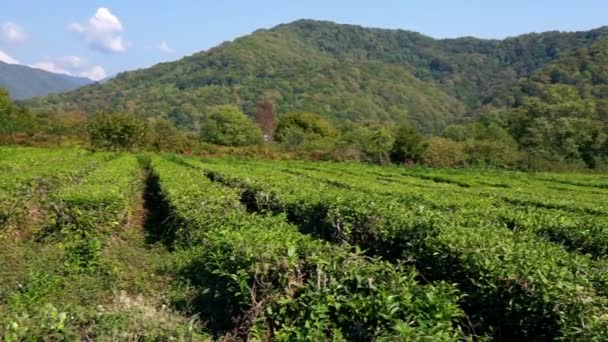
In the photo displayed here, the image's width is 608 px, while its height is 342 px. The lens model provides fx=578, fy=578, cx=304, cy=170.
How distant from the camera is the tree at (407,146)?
64812 millimetres

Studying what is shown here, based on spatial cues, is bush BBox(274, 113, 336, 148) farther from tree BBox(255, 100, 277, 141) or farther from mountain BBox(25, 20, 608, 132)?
mountain BBox(25, 20, 608, 132)

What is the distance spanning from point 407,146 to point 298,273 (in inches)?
2330

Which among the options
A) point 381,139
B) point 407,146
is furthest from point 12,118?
point 407,146

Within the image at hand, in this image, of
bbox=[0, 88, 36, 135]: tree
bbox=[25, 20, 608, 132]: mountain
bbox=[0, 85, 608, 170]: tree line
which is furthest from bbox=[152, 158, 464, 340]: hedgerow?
bbox=[25, 20, 608, 132]: mountain

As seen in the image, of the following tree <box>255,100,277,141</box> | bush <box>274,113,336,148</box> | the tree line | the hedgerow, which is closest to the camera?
the hedgerow

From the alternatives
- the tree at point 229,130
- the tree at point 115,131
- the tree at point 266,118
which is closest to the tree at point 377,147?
the tree at point 229,130

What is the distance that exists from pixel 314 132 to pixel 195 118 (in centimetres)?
5481

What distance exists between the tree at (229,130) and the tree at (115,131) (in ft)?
95.4

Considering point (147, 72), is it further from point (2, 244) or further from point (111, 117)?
point (2, 244)

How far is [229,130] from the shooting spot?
86.0 metres

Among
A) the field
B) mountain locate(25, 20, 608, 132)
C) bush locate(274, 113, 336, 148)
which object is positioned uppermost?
mountain locate(25, 20, 608, 132)

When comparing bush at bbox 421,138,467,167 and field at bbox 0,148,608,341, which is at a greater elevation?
field at bbox 0,148,608,341

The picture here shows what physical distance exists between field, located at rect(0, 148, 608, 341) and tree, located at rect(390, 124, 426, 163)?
167 ft

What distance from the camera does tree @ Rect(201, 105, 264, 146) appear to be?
281 feet
